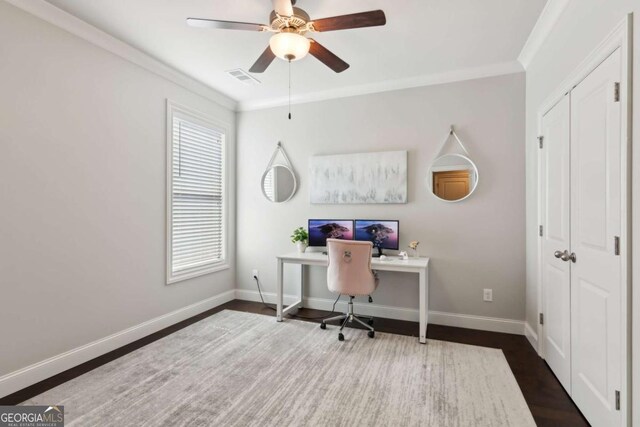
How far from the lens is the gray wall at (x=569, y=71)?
1340 mm

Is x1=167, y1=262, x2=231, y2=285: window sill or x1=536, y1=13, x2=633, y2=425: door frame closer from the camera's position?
x1=536, y1=13, x2=633, y2=425: door frame

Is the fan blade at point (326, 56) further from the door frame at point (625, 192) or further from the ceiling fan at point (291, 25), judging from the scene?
the door frame at point (625, 192)

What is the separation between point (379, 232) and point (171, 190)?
2.33 m

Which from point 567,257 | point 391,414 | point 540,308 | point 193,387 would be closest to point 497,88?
point 567,257

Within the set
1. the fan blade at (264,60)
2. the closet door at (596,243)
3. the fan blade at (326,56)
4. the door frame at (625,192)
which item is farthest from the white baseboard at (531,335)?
the fan blade at (264,60)

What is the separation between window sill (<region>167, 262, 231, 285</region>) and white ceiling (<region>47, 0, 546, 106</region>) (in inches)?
86.8

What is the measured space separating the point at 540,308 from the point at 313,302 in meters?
2.34

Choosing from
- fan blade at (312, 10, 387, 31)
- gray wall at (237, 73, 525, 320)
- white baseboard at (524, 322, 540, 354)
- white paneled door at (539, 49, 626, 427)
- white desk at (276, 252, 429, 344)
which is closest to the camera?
white paneled door at (539, 49, 626, 427)

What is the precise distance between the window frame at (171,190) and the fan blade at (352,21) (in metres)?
2.09

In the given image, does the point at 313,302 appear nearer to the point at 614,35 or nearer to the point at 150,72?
the point at 150,72

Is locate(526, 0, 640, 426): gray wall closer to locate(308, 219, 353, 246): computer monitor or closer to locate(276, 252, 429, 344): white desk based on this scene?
locate(276, 252, 429, 344): white desk

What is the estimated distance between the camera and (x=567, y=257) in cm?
200

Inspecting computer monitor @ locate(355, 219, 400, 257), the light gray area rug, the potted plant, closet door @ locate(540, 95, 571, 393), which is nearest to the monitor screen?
computer monitor @ locate(355, 219, 400, 257)

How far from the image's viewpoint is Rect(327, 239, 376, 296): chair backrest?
2867mm
